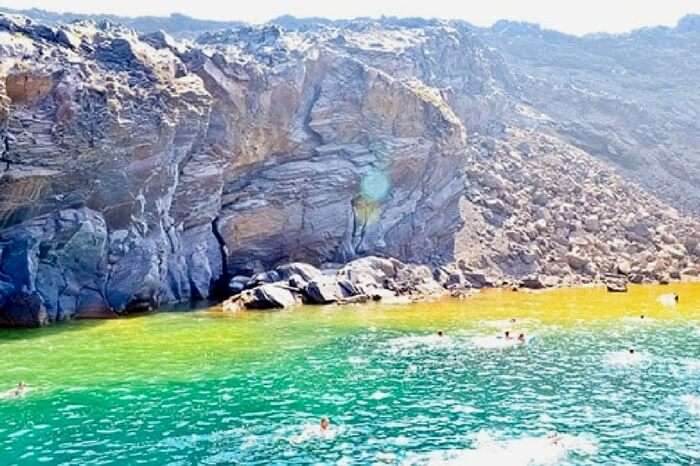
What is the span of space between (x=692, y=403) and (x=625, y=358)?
10.6 metres

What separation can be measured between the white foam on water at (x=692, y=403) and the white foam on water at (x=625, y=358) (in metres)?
7.73

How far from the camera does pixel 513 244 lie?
92.9m

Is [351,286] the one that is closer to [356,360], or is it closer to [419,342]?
[419,342]

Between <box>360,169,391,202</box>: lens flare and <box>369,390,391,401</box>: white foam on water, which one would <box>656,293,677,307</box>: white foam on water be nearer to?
<box>360,169,391,202</box>: lens flare

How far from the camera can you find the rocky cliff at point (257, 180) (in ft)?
201

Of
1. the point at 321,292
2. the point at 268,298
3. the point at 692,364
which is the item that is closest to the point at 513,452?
the point at 692,364

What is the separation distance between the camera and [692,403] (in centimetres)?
3628

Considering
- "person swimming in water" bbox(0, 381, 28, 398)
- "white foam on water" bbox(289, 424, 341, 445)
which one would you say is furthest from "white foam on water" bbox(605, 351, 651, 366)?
"person swimming in water" bbox(0, 381, 28, 398)

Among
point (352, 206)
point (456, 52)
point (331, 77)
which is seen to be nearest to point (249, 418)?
point (352, 206)

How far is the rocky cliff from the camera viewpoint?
61344mm

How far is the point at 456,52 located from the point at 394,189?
61.9m

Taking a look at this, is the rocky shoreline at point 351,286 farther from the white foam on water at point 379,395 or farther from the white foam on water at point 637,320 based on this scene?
→ the white foam on water at point 379,395

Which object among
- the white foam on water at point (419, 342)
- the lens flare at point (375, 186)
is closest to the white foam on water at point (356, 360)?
the white foam on water at point (419, 342)

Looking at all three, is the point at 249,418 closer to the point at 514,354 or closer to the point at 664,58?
the point at 514,354
